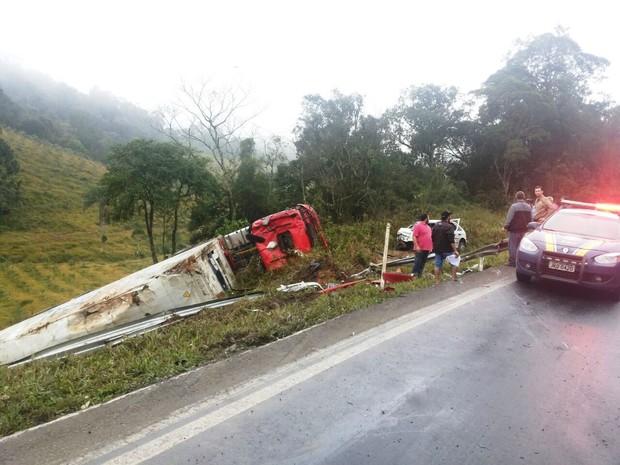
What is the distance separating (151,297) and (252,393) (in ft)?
17.7

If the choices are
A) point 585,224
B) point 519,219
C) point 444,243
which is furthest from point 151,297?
point 585,224

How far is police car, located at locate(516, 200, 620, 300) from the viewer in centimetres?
629

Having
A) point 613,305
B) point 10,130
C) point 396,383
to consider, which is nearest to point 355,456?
point 396,383

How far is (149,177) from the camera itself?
28.8 metres

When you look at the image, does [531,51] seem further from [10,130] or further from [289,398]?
[10,130]

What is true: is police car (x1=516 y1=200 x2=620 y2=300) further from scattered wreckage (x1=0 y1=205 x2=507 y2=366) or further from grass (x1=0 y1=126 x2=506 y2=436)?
scattered wreckage (x1=0 y1=205 x2=507 y2=366)

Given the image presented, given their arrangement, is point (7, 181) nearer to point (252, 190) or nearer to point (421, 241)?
point (252, 190)

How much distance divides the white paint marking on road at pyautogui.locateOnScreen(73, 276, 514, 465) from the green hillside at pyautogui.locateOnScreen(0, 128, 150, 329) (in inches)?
874

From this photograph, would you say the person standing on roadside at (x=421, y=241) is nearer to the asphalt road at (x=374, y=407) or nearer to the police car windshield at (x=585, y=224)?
the police car windshield at (x=585, y=224)

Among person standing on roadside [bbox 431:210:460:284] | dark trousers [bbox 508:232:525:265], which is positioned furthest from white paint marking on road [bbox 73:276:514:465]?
dark trousers [bbox 508:232:525:265]

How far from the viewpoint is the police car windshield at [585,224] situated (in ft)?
23.5

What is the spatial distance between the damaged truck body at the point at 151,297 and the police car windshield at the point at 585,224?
626 centimetres

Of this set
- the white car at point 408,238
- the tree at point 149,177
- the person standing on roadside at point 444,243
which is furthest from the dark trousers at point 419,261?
the tree at point 149,177

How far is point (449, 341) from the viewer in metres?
4.60
